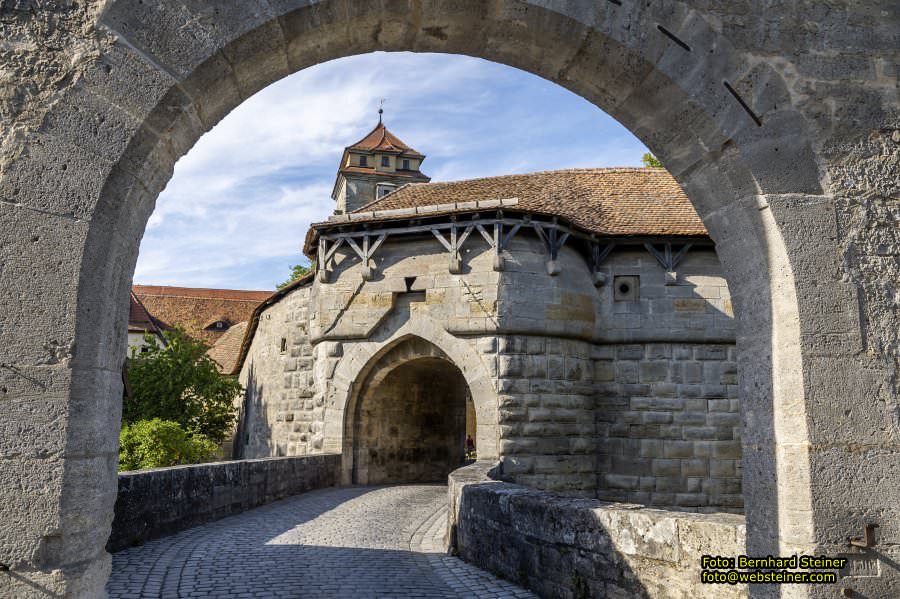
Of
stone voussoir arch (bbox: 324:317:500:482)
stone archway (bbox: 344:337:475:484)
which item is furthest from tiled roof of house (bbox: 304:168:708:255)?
stone archway (bbox: 344:337:475:484)

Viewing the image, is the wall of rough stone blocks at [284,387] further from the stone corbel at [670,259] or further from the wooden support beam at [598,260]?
the stone corbel at [670,259]

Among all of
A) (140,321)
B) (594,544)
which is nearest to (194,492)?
(594,544)

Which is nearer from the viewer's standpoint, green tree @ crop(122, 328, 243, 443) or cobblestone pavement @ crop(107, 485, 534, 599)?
A: cobblestone pavement @ crop(107, 485, 534, 599)

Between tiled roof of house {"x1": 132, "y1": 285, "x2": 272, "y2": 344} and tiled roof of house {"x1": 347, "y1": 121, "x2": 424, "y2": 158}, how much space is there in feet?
38.4

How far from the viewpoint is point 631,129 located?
3.71 meters

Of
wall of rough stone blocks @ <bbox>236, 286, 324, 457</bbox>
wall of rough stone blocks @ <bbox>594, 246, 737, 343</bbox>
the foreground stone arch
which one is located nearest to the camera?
the foreground stone arch

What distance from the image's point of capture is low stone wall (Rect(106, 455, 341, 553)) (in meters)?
6.99

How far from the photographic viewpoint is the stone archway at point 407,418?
13.6 m

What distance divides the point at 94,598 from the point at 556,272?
10.3 metres

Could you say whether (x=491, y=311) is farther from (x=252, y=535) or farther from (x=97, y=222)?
(x=97, y=222)

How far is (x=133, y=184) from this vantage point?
116 inches

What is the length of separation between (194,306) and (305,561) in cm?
4084

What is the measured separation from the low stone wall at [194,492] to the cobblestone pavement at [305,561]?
0.16m

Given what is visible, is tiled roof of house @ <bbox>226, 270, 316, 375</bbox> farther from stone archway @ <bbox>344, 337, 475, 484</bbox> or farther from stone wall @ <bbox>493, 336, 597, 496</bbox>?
stone wall @ <bbox>493, 336, 597, 496</bbox>
